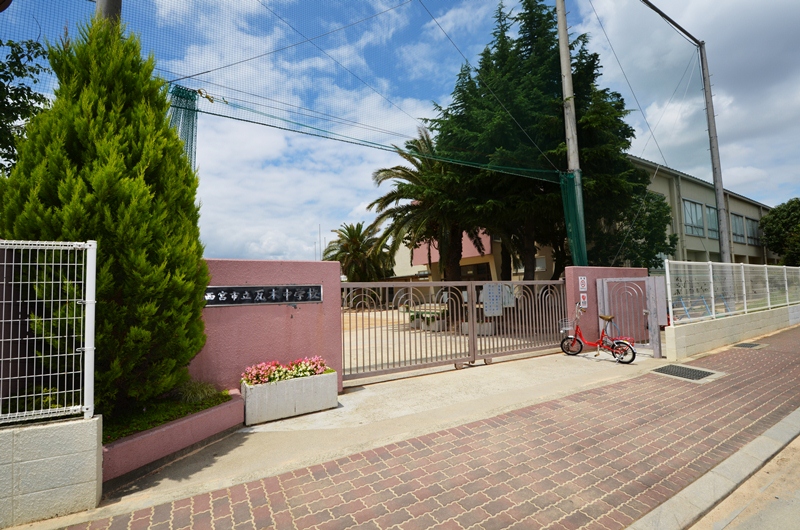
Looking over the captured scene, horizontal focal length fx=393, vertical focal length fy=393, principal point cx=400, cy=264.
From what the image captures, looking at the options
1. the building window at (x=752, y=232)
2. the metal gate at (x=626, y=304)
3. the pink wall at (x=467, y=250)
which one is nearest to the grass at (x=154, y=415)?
the metal gate at (x=626, y=304)

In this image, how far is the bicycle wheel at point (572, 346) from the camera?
9.86 m

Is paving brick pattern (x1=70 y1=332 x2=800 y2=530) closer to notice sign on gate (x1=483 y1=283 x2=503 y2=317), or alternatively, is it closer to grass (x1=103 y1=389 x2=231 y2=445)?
grass (x1=103 y1=389 x2=231 y2=445)

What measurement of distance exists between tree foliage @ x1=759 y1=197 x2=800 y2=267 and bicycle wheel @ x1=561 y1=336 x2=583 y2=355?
101ft

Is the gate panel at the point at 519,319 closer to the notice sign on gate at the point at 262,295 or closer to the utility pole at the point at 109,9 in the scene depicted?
the notice sign on gate at the point at 262,295

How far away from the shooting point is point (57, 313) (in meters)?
3.63

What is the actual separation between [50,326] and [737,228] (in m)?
41.0

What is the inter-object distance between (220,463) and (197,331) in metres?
1.45

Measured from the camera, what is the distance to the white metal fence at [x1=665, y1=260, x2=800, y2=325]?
31.1 feet

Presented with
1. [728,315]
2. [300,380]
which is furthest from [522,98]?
[300,380]

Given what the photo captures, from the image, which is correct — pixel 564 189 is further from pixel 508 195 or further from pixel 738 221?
pixel 738 221

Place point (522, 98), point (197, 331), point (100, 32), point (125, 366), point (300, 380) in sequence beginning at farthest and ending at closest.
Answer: point (522, 98) → point (300, 380) → point (197, 331) → point (100, 32) → point (125, 366)

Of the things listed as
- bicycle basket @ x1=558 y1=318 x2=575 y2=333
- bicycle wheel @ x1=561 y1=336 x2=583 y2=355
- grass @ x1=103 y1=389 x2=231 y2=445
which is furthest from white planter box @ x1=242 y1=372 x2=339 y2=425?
bicycle basket @ x1=558 y1=318 x2=575 y2=333

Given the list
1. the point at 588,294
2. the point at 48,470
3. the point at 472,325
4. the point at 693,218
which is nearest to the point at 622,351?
the point at 588,294

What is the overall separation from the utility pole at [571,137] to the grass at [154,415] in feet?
32.3
